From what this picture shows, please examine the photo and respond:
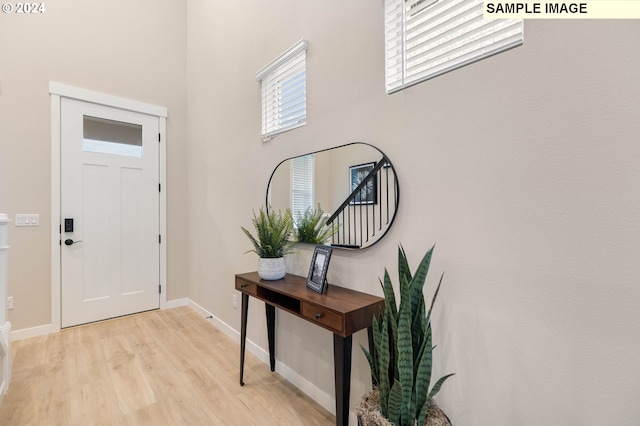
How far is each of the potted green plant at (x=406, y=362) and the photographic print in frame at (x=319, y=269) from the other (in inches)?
19.6

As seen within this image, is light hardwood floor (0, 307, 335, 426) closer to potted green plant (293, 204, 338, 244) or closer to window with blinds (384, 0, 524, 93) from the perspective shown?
potted green plant (293, 204, 338, 244)

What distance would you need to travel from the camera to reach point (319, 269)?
5.62ft

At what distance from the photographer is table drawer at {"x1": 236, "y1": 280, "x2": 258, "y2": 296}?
1942 mm

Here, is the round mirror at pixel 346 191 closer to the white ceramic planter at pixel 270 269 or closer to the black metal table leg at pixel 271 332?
the white ceramic planter at pixel 270 269

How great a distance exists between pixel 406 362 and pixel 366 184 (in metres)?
0.91

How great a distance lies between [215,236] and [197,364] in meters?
1.29

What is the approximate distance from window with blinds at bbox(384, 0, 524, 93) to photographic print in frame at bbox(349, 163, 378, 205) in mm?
423

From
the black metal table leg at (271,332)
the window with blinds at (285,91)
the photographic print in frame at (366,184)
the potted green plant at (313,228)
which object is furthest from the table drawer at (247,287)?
the window with blinds at (285,91)

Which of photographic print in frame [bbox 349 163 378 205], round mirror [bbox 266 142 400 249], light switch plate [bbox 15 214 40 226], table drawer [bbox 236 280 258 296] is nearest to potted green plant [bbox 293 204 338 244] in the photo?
round mirror [bbox 266 142 400 249]

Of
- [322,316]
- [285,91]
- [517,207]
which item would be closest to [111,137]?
[285,91]

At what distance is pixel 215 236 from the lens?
320cm

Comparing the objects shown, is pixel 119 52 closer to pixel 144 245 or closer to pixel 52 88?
pixel 52 88

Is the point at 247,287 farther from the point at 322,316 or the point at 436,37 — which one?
the point at 436,37

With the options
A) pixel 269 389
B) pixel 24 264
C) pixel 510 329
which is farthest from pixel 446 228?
pixel 24 264
